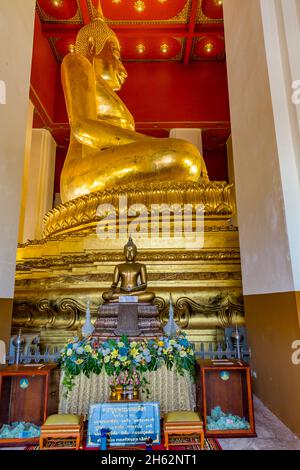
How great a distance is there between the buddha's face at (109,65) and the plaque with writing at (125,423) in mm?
4827

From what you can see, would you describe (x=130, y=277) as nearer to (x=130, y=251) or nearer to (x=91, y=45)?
(x=130, y=251)

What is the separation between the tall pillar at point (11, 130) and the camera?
2311mm

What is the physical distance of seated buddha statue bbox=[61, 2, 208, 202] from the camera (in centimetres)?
371

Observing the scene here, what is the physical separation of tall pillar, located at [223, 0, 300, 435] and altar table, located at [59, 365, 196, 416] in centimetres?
48

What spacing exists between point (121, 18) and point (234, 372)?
6.81 metres

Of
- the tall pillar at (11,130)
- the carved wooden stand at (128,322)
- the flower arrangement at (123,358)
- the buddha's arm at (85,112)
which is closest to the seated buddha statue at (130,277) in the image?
the carved wooden stand at (128,322)

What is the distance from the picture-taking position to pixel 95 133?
4082 millimetres

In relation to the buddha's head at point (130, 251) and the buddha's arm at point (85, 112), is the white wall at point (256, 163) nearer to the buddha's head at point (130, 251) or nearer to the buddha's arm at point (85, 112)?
the buddha's head at point (130, 251)

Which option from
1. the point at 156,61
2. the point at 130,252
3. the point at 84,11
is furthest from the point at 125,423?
the point at 156,61

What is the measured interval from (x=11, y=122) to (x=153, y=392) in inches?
81.7

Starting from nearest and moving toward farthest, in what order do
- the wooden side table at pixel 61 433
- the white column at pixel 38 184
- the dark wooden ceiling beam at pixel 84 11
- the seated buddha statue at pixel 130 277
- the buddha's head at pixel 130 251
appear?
1. the wooden side table at pixel 61 433
2. the seated buddha statue at pixel 130 277
3. the buddha's head at pixel 130 251
4. the dark wooden ceiling beam at pixel 84 11
5. the white column at pixel 38 184

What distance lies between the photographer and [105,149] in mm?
3910

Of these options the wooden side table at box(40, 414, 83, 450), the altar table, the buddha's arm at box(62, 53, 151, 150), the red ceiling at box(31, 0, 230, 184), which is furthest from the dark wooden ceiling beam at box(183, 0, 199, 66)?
the wooden side table at box(40, 414, 83, 450)
